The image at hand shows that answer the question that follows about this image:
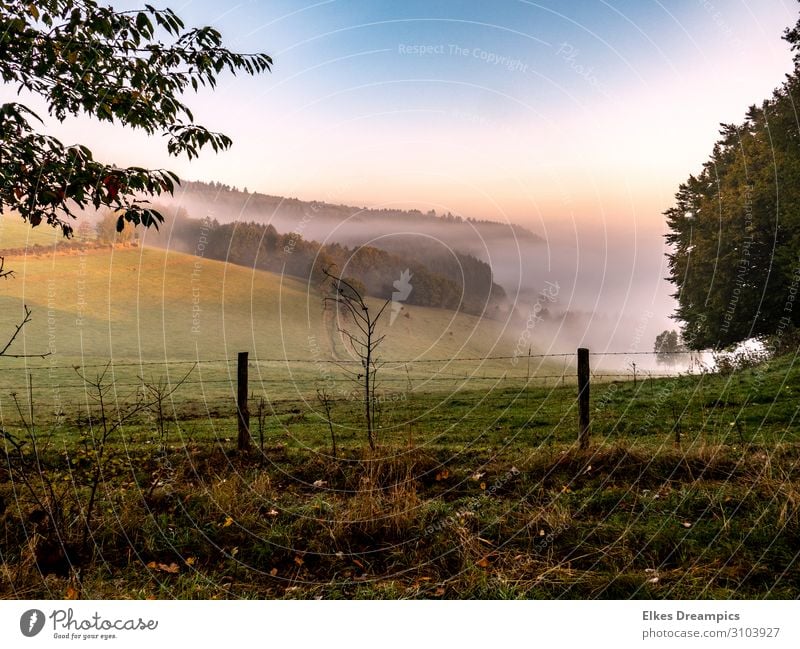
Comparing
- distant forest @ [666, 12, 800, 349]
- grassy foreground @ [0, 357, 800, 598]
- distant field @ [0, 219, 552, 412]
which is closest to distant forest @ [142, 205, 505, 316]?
distant field @ [0, 219, 552, 412]

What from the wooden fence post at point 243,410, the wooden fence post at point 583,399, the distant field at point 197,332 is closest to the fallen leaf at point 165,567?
the wooden fence post at point 243,410

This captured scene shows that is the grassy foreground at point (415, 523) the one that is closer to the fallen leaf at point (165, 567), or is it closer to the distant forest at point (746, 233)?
the fallen leaf at point (165, 567)

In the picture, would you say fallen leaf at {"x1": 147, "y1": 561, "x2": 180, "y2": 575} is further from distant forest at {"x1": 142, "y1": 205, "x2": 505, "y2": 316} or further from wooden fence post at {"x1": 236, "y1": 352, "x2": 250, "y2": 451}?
distant forest at {"x1": 142, "y1": 205, "x2": 505, "y2": 316}

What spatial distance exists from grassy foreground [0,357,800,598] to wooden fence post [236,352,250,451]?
0.45 m

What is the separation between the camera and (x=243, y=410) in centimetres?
1015

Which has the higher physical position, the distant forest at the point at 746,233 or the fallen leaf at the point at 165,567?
the distant forest at the point at 746,233

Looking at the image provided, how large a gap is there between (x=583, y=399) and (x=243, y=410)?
250 inches

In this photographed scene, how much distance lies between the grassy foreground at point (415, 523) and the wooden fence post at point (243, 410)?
0.45 m

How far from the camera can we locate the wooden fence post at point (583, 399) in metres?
9.23

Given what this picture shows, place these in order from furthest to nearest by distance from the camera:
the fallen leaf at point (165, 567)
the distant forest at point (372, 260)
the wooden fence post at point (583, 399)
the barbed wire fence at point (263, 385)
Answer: the distant forest at point (372, 260), the barbed wire fence at point (263, 385), the wooden fence post at point (583, 399), the fallen leaf at point (165, 567)

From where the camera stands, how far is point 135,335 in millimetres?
38312

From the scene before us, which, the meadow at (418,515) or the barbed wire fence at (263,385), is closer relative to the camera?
the meadow at (418,515)

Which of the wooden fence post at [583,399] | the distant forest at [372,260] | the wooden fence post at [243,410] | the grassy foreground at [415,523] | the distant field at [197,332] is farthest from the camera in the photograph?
the distant field at [197,332]

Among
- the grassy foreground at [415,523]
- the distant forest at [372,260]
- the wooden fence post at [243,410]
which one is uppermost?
the distant forest at [372,260]
